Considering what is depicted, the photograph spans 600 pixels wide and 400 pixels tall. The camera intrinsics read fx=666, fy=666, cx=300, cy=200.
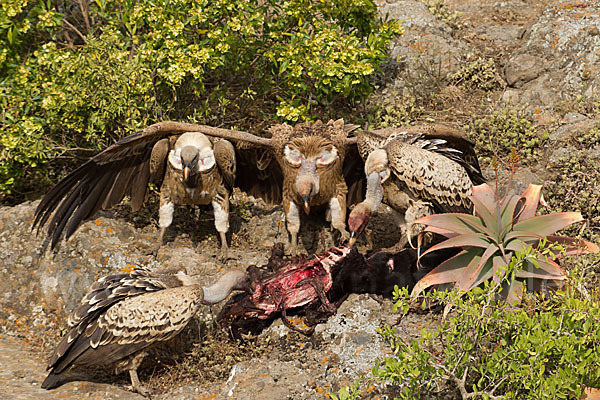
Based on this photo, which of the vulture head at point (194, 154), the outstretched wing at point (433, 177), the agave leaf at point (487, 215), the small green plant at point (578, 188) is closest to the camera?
the agave leaf at point (487, 215)

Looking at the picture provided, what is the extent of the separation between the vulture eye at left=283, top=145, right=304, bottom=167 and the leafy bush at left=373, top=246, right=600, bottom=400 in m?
2.59

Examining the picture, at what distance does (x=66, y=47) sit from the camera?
8234mm

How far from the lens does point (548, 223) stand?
526cm

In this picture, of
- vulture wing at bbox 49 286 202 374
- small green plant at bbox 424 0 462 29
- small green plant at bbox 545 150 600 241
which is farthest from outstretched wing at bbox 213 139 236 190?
small green plant at bbox 424 0 462 29

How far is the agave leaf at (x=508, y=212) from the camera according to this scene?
17.0ft

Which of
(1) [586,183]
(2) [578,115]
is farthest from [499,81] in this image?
(1) [586,183]

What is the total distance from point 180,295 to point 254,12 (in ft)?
12.6

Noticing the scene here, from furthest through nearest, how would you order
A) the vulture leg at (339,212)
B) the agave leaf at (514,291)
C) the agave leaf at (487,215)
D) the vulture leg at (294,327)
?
the vulture leg at (339,212), the vulture leg at (294,327), the agave leaf at (487,215), the agave leaf at (514,291)

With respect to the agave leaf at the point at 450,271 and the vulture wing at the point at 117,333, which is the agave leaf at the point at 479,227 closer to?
the agave leaf at the point at 450,271

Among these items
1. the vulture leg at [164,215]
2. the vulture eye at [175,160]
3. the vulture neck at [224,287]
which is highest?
the vulture eye at [175,160]

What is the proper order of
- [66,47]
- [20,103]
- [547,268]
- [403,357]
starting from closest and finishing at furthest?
[403,357]
[547,268]
[20,103]
[66,47]

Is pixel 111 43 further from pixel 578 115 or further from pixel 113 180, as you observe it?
pixel 578 115

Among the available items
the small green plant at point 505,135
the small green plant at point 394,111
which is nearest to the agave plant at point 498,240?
the small green plant at point 505,135

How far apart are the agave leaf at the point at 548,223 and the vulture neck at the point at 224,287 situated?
92.7 inches
